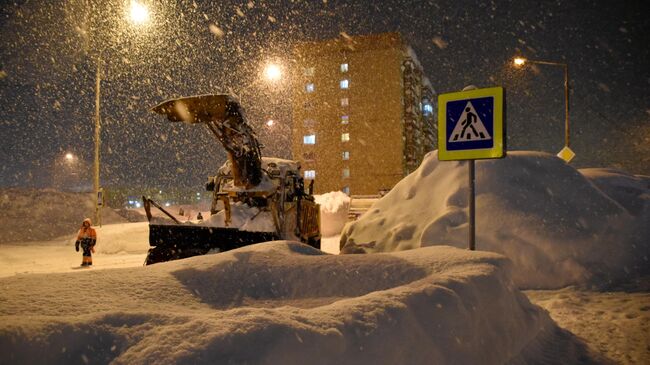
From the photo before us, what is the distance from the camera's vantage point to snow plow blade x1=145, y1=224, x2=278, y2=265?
8320 mm

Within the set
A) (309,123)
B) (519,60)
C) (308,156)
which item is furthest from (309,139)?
(519,60)

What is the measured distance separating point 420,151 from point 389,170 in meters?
8.35

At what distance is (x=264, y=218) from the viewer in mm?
9641

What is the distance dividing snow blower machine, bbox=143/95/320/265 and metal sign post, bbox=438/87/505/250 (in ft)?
13.7

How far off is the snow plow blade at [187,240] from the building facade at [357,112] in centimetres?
3932

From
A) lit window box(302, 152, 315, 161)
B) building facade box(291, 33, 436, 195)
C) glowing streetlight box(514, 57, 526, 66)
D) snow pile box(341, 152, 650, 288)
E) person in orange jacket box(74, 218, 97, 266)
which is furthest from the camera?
lit window box(302, 152, 315, 161)

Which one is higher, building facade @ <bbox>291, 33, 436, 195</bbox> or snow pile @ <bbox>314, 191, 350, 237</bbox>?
building facade @ <bbox>291, 33, 436, 195</bbox>

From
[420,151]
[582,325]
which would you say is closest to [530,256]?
[582,325]

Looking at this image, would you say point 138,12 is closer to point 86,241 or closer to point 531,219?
point 86,241

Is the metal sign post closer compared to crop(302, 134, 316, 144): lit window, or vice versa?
the metal sign post

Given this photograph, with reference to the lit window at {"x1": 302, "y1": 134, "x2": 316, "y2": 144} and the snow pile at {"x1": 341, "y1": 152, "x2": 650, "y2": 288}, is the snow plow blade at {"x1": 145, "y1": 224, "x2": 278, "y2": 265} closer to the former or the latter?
the snow pile at {"x1": 341, "y1": 152, "x2": 650, "y2": 288}

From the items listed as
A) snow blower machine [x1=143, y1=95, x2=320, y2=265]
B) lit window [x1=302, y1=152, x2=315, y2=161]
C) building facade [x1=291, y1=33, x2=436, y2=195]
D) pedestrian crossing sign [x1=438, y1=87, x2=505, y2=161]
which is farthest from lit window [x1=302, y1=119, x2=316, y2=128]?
pedestrian crossing sign [x1=438, y1=87, x2=505, y2=161]

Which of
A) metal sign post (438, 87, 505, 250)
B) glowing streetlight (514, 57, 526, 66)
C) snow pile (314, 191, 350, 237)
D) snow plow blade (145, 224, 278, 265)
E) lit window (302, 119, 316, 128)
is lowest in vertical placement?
snow pile (314, 191, 350, 237)

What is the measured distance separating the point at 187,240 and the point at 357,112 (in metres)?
43.0
